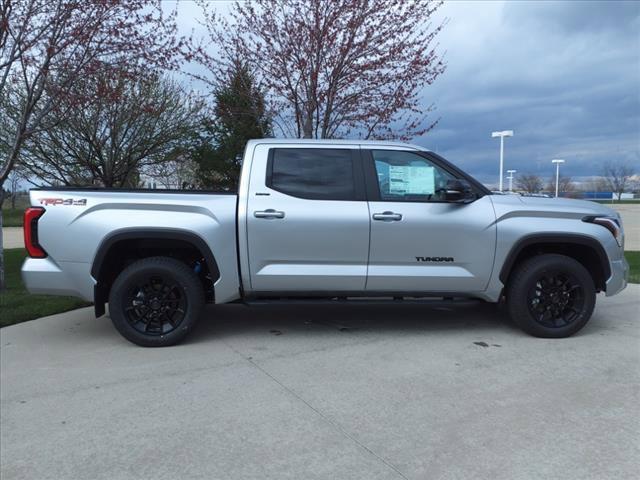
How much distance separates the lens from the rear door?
472cm

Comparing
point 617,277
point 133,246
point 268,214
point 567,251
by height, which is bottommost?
point 617,277

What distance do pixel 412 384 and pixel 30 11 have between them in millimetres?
6693

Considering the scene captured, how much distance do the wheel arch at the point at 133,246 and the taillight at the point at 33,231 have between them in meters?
0.51

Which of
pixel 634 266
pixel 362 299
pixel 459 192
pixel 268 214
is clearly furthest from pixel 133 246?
pixel 634 266

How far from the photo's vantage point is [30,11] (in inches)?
262

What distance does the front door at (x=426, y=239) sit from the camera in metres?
4.79

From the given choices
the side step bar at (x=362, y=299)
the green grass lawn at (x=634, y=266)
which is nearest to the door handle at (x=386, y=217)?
the side step bar at (x=362, y=299)

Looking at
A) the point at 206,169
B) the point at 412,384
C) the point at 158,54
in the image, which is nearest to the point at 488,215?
the point at 412,384

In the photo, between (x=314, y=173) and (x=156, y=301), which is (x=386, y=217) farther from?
(x=156, y=301)

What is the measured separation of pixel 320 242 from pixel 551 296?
2.36m

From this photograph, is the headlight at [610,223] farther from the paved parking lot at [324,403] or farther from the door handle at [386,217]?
the door handle at [386,217]

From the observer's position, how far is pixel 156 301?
4801mm

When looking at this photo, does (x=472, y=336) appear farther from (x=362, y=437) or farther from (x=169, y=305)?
(x=169, y=305)

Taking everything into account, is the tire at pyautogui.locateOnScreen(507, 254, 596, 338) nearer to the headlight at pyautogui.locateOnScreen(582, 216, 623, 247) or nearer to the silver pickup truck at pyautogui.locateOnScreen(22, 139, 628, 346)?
the silver pickup truck at pyautogui.locateOnScreen(22, 139, 628, 346)
